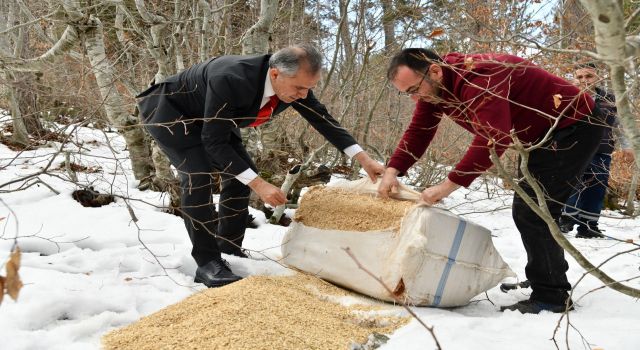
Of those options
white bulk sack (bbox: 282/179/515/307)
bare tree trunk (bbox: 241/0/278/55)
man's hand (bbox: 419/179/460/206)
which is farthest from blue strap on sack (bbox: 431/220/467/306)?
bare tree trunk (bbox: 241/0/278/55)

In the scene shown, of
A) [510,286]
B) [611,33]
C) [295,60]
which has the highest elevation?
[611,33]

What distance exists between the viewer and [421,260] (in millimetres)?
2389

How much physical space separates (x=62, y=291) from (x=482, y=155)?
7.15 feet

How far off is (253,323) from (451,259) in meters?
1.11

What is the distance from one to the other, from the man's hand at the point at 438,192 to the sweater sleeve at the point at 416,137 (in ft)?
1.39

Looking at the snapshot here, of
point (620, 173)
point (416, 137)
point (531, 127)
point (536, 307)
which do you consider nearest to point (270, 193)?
point (416, 137)

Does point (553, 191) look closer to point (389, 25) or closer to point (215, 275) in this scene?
point (215, 275)

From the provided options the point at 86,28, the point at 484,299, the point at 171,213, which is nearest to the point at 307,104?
the point at 484,299

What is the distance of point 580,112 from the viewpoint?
241cm

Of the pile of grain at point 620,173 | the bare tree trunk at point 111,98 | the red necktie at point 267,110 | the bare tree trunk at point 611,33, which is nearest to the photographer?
the bare tree trunk at point 611,33

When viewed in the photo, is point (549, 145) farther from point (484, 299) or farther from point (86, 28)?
point (86, 28)

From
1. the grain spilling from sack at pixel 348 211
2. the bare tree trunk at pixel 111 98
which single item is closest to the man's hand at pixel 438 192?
the grain spilling from sack at pixel 348 211

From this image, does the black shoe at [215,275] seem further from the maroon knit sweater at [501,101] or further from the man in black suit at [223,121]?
the maroon knit sweater at [501,101]

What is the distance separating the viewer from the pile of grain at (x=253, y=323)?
193cm
